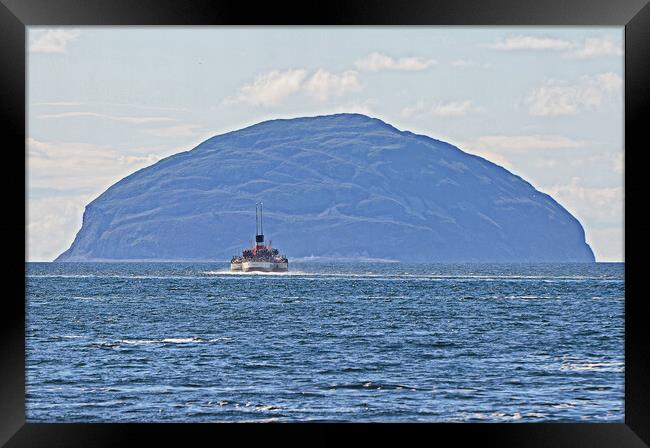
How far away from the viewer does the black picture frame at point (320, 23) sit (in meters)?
5.71

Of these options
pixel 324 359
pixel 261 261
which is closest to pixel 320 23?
pixel 324 359

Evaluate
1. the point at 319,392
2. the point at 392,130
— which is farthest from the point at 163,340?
the point at 392,130

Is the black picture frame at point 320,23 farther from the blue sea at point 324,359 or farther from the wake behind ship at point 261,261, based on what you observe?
the wake behind ship at point 261,261

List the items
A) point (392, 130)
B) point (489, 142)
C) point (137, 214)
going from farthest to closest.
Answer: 1. point (392, 130)
2. point (137, 214)
3. point (489, 142)

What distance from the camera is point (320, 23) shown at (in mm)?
5914

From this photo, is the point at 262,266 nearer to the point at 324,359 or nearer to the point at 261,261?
the point at 261,261

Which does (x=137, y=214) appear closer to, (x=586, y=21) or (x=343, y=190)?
(x=343, y=190)

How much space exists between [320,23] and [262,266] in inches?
3031

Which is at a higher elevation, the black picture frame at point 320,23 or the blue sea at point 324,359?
the black picture frame at point 320,23

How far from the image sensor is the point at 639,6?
5.79 m

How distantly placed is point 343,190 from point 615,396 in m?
143

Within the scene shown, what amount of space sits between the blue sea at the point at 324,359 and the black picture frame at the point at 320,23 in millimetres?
8225

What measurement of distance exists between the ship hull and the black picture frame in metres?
76.7

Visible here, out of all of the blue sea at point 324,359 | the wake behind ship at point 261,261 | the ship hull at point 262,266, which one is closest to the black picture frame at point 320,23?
the blue sea at point 324,359
